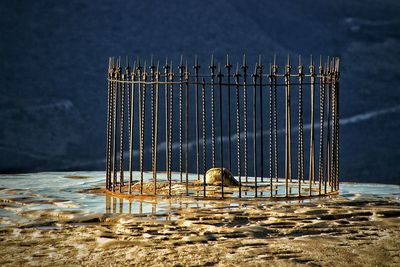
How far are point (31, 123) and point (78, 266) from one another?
2072 cm

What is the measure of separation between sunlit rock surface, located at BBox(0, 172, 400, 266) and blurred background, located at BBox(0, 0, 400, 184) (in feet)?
46.5

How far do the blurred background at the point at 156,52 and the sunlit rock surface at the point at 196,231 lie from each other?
14168 millimetres

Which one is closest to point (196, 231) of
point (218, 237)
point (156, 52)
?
point (218, 237)

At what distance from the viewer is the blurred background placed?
27.5 m

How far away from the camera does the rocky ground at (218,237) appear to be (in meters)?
8.22

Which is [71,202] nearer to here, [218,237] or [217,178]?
[217,178]

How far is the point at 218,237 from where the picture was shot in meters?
9.45

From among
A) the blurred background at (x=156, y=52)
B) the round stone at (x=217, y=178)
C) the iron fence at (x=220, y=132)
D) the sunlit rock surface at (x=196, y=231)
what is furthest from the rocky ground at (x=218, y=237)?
the blurred background at (x=156, y=52)

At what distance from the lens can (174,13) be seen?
98.8 ft

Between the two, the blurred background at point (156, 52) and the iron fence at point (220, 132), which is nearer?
the iron fence at point (220, 132)

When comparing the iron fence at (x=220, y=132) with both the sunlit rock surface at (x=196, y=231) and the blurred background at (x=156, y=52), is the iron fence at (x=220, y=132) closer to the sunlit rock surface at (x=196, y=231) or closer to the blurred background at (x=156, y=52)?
the sunlit rock surface at (x=196, y=231)

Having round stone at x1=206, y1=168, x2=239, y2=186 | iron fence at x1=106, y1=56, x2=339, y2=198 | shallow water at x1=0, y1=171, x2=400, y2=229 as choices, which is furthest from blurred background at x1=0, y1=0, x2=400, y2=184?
round stone at x1=206, y1=168, x2=239, y2=186

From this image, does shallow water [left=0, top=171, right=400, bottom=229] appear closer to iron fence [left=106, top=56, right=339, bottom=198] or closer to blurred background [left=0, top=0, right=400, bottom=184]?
iron fence [left=106, top=56, right=339, bottom=198]

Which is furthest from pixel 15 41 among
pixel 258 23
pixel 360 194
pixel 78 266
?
pixel 78 266
